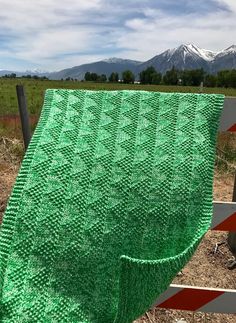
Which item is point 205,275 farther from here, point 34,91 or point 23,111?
point 34,91

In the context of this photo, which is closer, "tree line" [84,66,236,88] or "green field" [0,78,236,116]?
"green field" [0,78,236,116]

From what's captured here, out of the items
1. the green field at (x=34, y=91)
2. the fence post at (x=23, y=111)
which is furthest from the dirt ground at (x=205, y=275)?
the green field at (x=34, y=91)

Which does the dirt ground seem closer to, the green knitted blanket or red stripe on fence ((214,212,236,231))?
red stripe on fence ((214,212,236,231))

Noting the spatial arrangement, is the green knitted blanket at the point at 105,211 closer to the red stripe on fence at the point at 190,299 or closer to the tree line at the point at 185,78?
the red stripe on fence at the point at 190,299

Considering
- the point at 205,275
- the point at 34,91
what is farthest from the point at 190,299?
the point at 34,91

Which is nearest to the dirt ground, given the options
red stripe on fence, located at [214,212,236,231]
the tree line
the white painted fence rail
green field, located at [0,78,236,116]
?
the white painted fence rail

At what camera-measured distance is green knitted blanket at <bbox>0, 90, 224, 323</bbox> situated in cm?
121

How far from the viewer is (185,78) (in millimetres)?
81812

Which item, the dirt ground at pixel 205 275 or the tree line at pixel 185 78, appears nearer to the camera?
the dirt ground at pixel 205 275

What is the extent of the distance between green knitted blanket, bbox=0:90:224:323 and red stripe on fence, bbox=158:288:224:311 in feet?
2.21

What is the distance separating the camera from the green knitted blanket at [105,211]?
47.6 inches

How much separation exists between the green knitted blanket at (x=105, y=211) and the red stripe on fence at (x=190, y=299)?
26.5 inches

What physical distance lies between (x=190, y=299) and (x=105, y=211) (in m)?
0.92

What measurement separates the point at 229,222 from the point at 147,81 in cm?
8737
